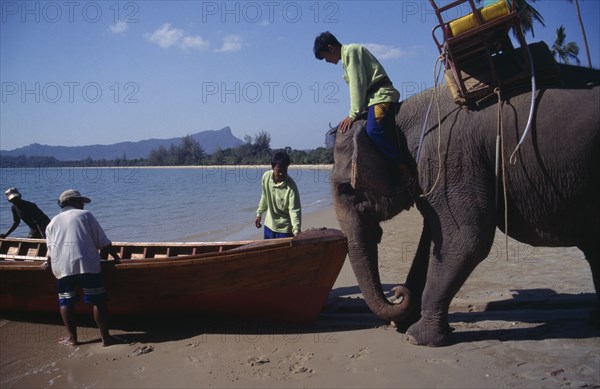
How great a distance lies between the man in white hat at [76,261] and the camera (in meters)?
5.20

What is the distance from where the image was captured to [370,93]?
197 inches

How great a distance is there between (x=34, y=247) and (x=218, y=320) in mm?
3811

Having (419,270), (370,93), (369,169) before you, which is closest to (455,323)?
(419,270)

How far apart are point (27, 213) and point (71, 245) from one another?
3805 mm

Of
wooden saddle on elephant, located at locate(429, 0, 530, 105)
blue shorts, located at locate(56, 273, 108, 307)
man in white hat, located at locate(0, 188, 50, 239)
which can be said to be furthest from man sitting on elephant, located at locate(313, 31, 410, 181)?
man in white hat, located at locate(0, 188, 50, 239)

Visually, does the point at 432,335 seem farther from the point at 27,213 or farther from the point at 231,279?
the point at 27,213

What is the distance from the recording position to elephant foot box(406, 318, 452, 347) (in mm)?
4656

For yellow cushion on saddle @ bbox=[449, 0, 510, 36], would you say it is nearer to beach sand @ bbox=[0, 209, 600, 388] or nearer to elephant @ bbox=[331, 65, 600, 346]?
elephant @ bbox=[331, 65, 600, 346]

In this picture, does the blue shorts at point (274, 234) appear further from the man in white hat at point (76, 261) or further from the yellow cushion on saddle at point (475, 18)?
the yellow cushion on saddle at point (475, 18)

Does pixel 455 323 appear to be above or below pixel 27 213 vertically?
below

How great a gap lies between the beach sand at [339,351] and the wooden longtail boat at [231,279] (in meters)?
0.29

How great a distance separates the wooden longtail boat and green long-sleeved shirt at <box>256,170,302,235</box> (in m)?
1.00

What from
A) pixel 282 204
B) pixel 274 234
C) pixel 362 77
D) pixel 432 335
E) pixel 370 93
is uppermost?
pixel 362 77

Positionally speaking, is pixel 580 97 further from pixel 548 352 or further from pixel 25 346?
pixel 25 346
